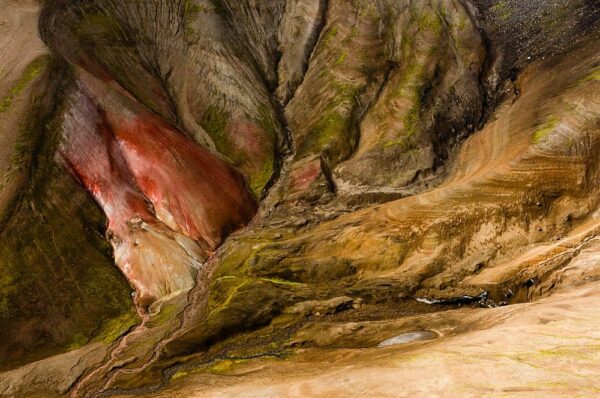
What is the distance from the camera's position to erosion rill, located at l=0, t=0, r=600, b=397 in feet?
78.7

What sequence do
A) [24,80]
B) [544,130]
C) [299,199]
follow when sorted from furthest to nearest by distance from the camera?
[299,199], [24,80], [544,130]

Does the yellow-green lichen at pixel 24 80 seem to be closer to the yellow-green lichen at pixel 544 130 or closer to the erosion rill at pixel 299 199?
the erosion rill at pixel 299 199

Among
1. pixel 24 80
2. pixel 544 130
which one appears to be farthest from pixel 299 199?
pixel 24 80

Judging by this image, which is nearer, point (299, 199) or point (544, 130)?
point (544, 130)

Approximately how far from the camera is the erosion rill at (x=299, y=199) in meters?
24.0

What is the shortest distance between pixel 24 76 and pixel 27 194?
11124 mm

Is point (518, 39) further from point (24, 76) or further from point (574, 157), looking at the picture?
point (24, 76)

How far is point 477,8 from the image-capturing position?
63500mm

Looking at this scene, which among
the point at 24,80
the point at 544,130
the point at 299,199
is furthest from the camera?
the point at 299,199

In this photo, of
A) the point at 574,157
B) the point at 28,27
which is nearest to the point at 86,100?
the point at 28,27

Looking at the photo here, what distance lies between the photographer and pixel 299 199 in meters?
46.1

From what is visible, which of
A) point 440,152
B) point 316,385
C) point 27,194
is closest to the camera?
point 316,385

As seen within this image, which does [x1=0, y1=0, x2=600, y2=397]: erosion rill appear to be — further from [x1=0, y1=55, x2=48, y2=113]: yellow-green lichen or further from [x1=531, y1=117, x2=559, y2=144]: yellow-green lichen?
[x1=531, y1=117, x2=559, y2=144]: yellow-green lichen

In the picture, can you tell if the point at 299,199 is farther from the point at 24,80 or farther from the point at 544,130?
the point at 24,80
